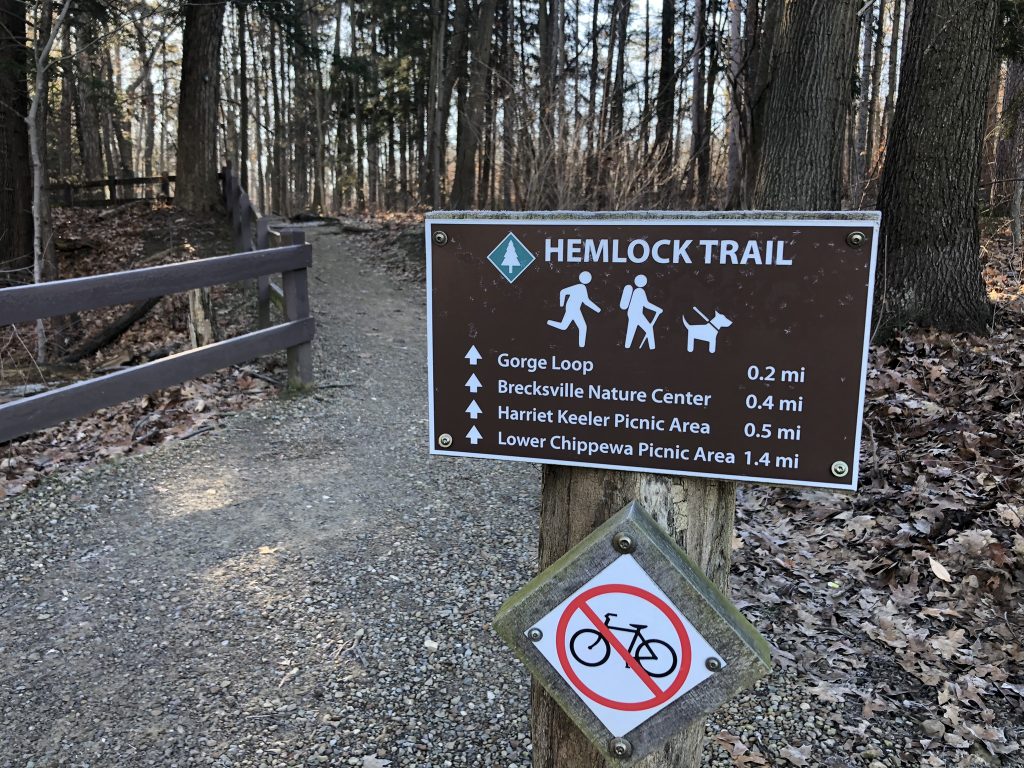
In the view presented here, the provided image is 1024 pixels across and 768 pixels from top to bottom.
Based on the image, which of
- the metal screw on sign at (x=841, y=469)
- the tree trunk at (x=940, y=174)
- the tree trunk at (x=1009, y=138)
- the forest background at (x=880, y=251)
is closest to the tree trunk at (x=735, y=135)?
the forest background at (x=880, y=251)

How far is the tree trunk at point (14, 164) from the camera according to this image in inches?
454

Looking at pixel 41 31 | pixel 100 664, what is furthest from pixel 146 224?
pixel 100 664

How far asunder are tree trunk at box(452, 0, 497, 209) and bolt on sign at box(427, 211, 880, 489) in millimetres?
17441

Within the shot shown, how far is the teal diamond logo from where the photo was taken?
5.39 ft

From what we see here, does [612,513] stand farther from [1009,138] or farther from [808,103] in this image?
[1009,138]

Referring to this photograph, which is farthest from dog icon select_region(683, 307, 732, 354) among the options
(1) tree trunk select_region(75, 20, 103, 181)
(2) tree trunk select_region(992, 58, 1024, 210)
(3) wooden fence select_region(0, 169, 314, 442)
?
(1) tree trunk select_region(75, 20, 103, 181)

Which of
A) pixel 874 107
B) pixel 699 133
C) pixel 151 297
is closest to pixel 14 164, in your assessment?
pixel 151 297

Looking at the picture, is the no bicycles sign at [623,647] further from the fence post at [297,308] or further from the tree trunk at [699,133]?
the tree trunk at [699,133]

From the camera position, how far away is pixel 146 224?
1502cm

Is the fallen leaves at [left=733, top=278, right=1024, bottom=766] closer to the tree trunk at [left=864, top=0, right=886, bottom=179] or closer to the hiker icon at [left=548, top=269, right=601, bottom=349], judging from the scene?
the hiker icon at [left=548, top=269, right=601, bottom=349]

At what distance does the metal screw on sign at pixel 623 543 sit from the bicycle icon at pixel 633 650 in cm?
14

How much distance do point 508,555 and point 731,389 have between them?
9.41ft

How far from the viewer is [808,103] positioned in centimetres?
762

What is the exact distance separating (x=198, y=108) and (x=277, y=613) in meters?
13.2
